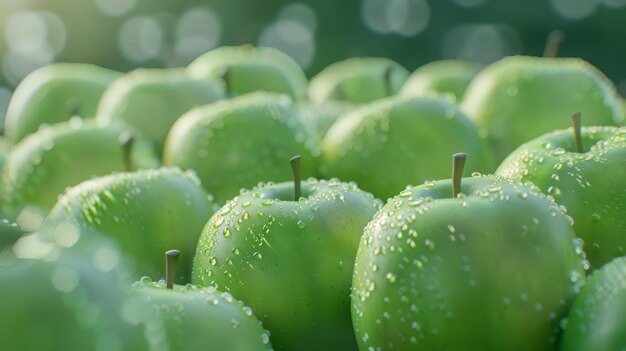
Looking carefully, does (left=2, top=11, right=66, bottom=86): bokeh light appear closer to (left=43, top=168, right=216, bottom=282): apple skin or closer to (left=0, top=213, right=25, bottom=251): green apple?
(left=43, top=168, right=216, bottom=282): apple skin

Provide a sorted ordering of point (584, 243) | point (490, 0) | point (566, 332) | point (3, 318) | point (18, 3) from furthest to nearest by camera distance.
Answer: point (18, 3), point (490, 0), point (584, 243), point (566, 332), point (3, 318)

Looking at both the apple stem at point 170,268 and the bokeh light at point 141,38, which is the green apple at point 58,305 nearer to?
the apple stem at point 170,268

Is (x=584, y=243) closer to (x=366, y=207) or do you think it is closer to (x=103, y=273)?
(x=366, y=207)

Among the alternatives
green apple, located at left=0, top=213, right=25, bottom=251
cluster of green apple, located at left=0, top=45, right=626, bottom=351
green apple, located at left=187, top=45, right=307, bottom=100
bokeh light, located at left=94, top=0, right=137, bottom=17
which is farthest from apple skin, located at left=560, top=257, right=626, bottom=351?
bokeh light, located at left=94, top=0, right=137, bottom=17

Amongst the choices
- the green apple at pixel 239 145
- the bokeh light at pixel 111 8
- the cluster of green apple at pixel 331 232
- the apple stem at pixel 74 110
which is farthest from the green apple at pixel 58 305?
the bokeh light at pixel 111 8

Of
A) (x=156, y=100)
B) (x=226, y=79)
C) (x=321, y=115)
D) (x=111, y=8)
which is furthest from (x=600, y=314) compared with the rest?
(x=111, y=8)

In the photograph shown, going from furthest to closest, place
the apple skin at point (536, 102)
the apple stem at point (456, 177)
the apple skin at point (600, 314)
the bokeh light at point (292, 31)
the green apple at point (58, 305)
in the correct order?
the bokeh light at point (292, 31) < the apple skin at point (536, 102) < the apple stem at point (456, 177) < the apple skin at point (600, 314) < the green apple at point (58, 305)

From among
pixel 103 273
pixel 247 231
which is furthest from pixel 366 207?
pixel 103 273

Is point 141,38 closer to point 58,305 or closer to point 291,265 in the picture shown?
point 291,265
